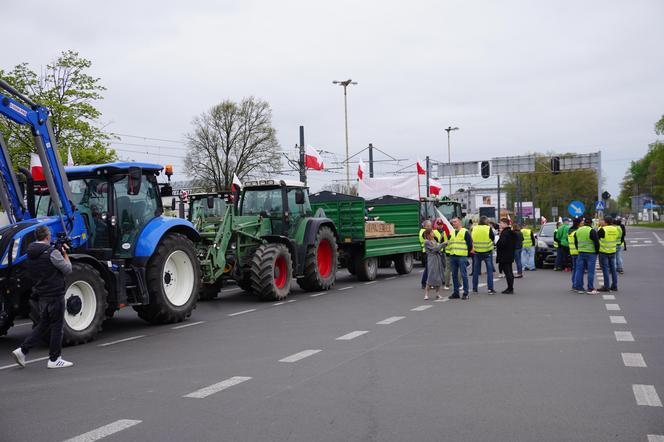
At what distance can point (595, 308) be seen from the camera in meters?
12.5

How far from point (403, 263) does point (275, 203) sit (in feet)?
23.1

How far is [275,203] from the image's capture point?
51.9ft

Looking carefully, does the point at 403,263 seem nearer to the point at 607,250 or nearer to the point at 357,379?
the point at 607,250

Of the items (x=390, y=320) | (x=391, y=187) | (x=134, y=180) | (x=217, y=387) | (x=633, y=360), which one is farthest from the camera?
Result: (x=391, y=187)

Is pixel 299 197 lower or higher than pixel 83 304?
higher

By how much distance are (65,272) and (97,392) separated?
1.94 meters

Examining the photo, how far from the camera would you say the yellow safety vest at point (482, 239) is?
15492mm

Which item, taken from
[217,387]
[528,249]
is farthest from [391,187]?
[217,387]

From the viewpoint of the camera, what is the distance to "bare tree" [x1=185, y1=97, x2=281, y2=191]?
178ft

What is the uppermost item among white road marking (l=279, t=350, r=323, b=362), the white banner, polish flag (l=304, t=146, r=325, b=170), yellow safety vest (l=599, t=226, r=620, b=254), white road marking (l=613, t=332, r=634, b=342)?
polish flag (l=304, t=146, r=325, b=170)

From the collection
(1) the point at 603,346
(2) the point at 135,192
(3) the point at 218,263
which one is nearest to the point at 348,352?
(1) the point at 603,346

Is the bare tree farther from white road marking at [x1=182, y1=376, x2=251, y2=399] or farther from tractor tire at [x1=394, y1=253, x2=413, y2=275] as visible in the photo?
white road marking at [x1=182, y1=376, x2=251, y2=399]

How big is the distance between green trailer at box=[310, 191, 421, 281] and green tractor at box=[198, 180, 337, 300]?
1.38 m

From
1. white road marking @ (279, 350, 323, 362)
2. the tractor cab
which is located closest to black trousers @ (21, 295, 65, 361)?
white road marking @ (279, 350, 323, 362)
